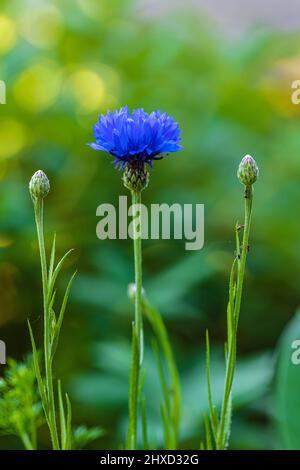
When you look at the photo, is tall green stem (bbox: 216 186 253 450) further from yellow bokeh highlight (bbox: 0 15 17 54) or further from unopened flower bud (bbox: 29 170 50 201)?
yellow bokeh highlight (bbox: 0 15 17 54)

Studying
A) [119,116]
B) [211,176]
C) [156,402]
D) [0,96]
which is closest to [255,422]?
Result: [156,402]

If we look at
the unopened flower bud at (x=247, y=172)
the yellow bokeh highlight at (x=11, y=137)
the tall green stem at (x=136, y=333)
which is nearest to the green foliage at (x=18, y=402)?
the tall green stem at (x=136, y=333)

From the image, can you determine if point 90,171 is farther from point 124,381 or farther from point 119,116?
point 119,116

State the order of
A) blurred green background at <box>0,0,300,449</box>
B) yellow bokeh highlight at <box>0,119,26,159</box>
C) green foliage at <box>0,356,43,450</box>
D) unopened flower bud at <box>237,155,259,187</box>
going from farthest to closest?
yellow bokeh highlight at <box>0,119,26,159</box>, blurred green background at <box>0,0,300,449</box>, green foliage at <box>0,356,43,450</box>, unopened flower bud at <box>237,155,259,187</box>

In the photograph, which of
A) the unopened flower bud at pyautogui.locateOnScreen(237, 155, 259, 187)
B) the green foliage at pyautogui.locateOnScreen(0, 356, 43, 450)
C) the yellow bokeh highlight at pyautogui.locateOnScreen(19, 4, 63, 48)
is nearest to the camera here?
the unopened flower bud at pyautogui.locateOnScreen(237, 155, 259, 187)

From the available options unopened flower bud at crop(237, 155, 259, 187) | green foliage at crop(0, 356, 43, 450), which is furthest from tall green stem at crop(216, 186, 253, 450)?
green foliage at crop(0, 356, 43, 450)

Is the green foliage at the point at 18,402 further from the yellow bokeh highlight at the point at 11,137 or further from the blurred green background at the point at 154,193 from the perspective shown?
the yellow bokeh highlight at the point at 11,137

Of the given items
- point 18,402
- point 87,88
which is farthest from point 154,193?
point 18,402

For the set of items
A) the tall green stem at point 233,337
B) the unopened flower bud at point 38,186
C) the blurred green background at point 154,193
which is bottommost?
the tall green stem at point 233,337
